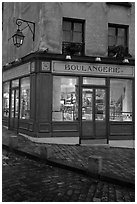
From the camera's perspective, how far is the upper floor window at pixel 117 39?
38.3 ft

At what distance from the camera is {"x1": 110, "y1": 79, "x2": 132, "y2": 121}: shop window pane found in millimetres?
11836

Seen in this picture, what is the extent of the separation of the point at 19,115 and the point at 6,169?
21.1ft

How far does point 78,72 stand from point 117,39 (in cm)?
300

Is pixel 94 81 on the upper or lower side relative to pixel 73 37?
lower

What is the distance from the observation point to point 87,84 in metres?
11.3

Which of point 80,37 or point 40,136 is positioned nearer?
point 40,136

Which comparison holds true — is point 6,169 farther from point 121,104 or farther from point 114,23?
point 114,23

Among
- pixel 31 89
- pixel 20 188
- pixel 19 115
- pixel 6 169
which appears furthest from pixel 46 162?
pixel 19 115

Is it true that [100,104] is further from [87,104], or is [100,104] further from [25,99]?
[25,99]

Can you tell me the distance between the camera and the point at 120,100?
1201 cm

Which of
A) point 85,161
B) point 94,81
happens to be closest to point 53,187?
point 85,161

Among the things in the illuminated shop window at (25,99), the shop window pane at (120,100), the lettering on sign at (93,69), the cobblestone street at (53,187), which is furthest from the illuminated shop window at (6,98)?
the cobblestone street at (53,187)

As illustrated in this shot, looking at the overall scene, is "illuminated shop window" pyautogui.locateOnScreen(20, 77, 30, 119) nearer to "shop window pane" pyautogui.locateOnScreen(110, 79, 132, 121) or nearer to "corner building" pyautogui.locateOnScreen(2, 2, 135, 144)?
"corner building" pyautogui.locateOnScreen(2, 2, 135, 144)

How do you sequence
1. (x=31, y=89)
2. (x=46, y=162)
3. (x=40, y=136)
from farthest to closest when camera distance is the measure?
1. (x=31, y=89)
2. (x=40, y=136)
3. (x=46, y=162)
